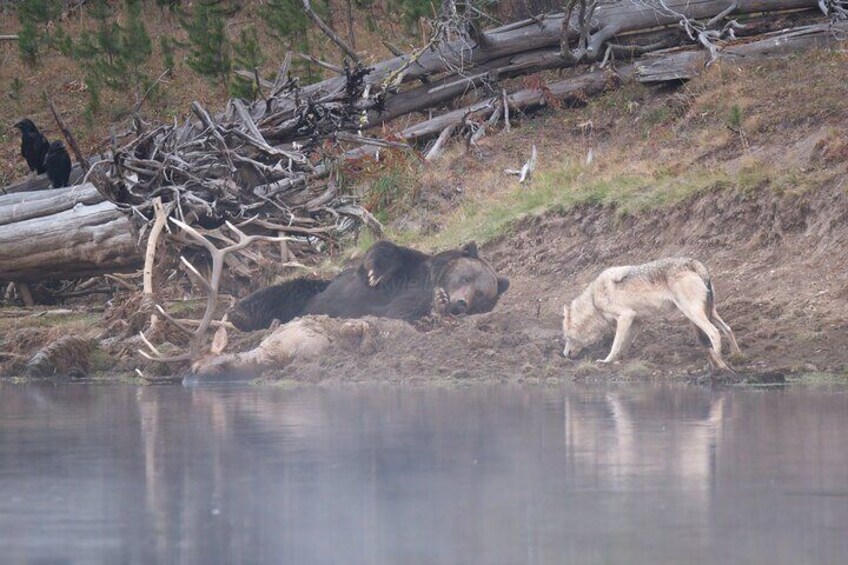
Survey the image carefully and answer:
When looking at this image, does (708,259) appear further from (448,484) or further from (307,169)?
(448,484)

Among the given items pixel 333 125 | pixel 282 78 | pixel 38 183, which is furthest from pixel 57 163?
pixel 333 125

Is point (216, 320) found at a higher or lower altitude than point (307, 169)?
lower

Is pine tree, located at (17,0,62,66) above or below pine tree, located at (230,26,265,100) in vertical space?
above

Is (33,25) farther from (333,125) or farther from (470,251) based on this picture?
(470,251)

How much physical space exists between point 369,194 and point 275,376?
7400mm

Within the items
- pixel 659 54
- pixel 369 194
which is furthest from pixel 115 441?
pixel 659 54

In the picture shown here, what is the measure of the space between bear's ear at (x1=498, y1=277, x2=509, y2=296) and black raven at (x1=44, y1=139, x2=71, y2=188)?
9.36 metres

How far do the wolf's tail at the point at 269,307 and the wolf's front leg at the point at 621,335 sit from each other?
4396 mm

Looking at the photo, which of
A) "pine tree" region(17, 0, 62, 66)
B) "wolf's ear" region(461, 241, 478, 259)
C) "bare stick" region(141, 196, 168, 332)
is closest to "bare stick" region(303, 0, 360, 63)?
"bare stick" region(141, 196, 168, 332)

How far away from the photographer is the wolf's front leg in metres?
13.3

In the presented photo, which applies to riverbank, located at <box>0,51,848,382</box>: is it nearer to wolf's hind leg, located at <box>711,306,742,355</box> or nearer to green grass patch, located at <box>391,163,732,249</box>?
green grass patch, located at <box>391,163,732,249</box>

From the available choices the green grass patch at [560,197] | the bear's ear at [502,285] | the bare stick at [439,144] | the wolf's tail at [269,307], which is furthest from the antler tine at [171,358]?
the bare stick at [439,144]

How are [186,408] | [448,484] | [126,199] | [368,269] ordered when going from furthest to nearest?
[126,199] → [368,269] → [186,408] → [448,484]

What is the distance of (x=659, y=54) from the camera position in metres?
23.3
